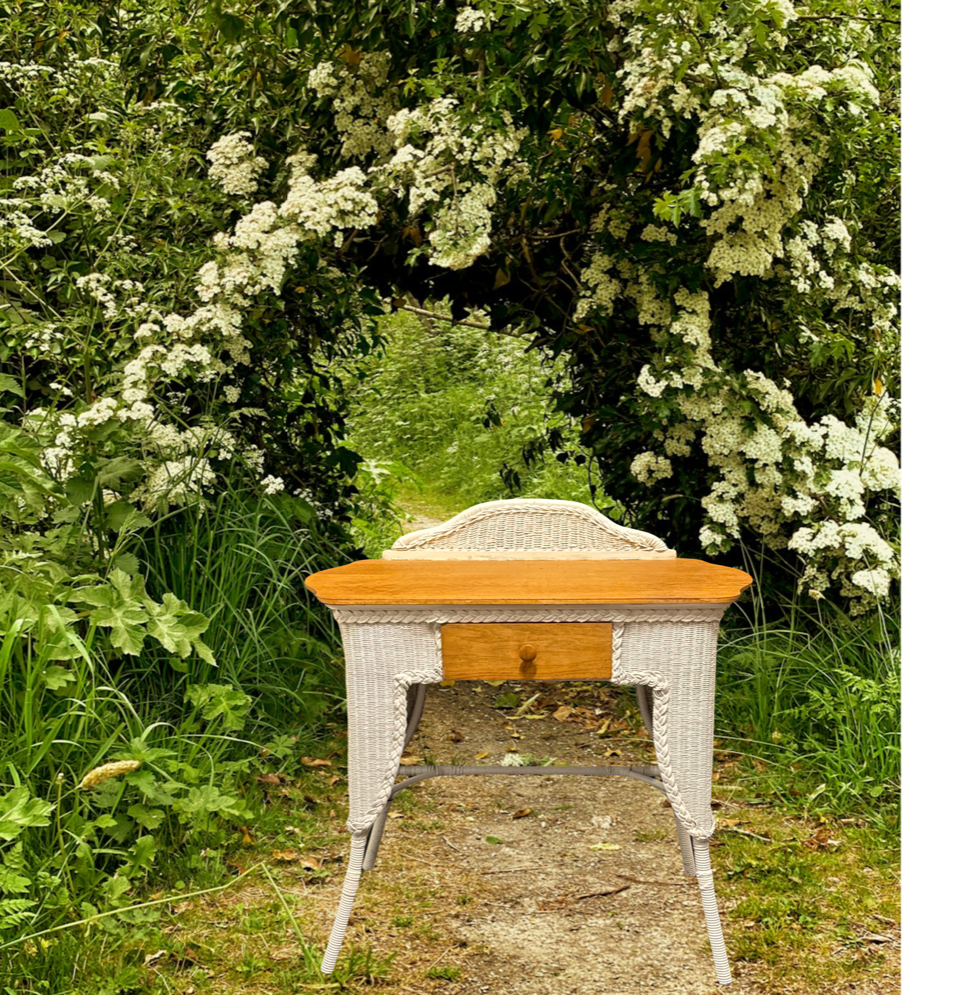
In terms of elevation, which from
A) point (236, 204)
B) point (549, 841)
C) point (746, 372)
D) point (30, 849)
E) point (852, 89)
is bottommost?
point (549, 841)

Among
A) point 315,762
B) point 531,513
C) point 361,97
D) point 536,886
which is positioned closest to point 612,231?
point 361,97

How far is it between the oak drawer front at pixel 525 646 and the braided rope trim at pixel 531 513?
620 mm

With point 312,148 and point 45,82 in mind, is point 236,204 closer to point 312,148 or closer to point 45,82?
point 312,148

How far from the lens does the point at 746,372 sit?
399 cm

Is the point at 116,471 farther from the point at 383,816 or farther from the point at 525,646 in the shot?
the point at 525,646

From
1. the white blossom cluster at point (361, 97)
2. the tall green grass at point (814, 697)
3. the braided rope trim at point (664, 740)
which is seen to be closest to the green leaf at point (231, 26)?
the white blossom cluster at point (361, 97)

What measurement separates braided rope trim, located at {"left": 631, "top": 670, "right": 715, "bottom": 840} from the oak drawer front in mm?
98

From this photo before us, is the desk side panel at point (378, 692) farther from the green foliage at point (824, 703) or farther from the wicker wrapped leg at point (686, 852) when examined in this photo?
the green foliage at point (824, 703)

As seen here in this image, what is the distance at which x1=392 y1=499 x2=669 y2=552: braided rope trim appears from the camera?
3.10 m

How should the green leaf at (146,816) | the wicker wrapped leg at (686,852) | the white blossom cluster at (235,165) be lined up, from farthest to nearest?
1. the white blossom cluster at (235,165)
2. the wicker wrapped leg at (686,852)
3. the green leaf at (146,816)

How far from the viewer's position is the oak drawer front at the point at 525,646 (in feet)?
8.22
